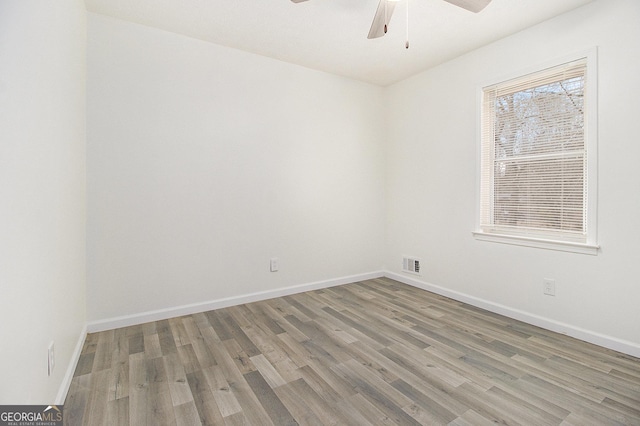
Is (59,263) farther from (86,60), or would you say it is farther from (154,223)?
(86,60)

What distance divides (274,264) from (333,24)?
95.6 inches

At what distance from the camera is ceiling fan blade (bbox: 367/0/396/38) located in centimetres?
209

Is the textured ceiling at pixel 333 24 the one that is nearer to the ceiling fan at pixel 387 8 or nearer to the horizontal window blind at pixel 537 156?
the ceiling fan at pixel 387 8

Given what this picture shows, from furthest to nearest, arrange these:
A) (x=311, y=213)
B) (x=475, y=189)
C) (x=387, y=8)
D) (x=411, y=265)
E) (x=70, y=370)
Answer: (x=411, y=265) → (x=311, y=213) → (x=475, y=189) → (x=387, y=8) → (x=70, y=370)

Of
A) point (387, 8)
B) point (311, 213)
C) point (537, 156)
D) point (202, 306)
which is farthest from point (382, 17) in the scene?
point (202, 306)

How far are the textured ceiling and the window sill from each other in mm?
1877

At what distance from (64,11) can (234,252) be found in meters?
2.20

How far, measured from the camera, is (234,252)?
10.4 feet

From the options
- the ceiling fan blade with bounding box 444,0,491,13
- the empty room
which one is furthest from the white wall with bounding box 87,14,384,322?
the ceiling fan blade with bounding box 444,0,491,13

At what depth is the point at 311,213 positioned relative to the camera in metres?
3.68

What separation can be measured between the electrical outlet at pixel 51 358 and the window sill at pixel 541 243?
3405 millimetres

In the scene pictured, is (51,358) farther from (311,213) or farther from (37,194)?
(311,213)

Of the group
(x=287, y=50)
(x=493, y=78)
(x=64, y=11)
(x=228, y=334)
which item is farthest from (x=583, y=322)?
(x=64, y=11)

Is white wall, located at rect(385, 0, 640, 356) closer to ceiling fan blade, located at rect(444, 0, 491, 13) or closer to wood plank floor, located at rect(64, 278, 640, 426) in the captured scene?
wood plank floor, located at rect(64, 278, 640, 426)
